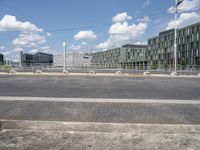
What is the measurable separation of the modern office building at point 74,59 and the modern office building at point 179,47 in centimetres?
2071

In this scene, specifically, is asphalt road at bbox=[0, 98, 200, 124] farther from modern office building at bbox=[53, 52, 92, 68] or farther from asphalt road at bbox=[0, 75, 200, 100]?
modern office building at bbox=[53, 52, 92, 68]

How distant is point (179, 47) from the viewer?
295 ft

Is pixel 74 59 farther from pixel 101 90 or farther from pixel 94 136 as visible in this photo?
pixel 94 136

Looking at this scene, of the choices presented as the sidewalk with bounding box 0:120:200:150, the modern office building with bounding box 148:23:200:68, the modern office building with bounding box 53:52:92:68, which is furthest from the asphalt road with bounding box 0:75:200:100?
the modern office building with bounding box 148:23:200:68

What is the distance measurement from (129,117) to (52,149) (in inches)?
125

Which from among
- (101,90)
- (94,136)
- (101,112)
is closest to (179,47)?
→ (101,90)

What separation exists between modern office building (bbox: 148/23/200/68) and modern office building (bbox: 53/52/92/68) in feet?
68.0

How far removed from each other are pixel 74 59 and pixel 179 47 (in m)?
48.3

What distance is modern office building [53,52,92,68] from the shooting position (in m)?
57.0

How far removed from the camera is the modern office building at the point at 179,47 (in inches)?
3078

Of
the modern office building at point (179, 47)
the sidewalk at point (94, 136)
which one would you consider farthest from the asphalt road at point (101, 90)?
the modern office building at point (179, 47)

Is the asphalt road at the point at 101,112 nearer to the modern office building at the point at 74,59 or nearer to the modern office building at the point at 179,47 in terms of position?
the modern office building at the point at 74,59

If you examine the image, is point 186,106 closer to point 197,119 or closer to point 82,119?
point 197,119

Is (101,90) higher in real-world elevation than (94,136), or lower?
higher
